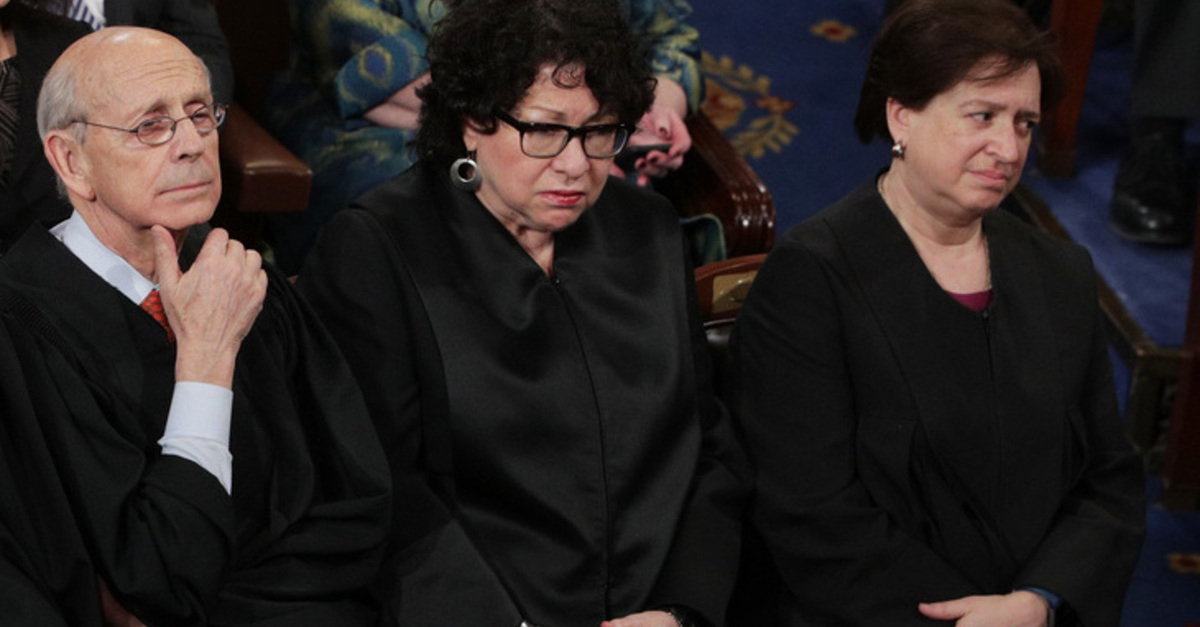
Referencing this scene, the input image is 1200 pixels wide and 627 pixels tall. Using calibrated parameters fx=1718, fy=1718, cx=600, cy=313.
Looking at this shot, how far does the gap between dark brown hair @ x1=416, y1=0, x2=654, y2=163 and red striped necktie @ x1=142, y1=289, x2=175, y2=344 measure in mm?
442

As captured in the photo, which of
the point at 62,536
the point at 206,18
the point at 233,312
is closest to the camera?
the point at 62,536

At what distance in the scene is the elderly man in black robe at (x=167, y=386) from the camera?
1682 mm

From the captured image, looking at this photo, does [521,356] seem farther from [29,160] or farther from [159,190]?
[29,160]

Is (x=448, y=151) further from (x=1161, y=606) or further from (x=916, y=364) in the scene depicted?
(x=1161, y=606)

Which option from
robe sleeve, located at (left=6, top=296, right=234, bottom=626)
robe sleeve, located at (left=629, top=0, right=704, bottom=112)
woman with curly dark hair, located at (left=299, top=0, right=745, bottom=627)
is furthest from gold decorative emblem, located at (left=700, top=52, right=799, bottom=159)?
robe sleeve, located at (left=6, top=296, right=234, bottom=626)

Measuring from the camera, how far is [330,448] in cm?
193

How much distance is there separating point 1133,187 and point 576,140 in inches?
78.9

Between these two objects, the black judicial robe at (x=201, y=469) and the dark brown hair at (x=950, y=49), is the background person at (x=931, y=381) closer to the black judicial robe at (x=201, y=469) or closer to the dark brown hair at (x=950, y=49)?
the dark brown hair at (x=950, y=49)

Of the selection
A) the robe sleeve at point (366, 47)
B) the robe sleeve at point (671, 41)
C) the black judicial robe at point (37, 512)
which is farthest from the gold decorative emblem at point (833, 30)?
the black judicial robe at point (37, 512)

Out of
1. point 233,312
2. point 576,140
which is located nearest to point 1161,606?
point 576,140

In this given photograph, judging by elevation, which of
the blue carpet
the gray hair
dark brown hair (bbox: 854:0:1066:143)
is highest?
the gray hair

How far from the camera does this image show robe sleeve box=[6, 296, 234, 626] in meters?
1.67

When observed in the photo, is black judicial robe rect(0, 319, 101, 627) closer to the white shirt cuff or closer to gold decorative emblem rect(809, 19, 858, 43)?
the white shirt cuff

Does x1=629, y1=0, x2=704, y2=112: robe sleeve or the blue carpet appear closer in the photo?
x1=629, y1=0, x2=704, y2=112: robe sleeve
